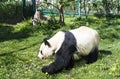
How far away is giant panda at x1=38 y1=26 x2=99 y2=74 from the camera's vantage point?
9797 millimetres

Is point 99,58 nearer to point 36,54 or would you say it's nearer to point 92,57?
point 92,57

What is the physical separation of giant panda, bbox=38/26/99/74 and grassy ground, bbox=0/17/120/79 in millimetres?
234

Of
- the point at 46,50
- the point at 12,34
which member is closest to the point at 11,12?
the point at 12,34

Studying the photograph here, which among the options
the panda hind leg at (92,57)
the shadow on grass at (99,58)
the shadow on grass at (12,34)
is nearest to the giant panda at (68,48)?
the panda hind leg at (92,57)

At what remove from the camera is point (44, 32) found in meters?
17.5

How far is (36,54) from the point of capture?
12.6 meters

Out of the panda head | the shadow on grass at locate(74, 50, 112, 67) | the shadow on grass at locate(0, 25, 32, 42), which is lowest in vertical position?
the shadow on grass at locate(0, 25, 32, 42)

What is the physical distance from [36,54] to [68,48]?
2924 mm

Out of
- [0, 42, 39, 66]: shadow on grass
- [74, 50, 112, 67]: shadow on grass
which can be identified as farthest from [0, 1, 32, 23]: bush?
[74, 50, 112, 67]: shadow on grass

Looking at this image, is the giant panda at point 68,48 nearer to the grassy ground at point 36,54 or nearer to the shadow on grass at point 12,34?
the grassy ground at point 36,54

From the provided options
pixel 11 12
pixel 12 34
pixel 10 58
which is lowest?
pixel 12 34

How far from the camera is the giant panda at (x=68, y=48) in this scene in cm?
980

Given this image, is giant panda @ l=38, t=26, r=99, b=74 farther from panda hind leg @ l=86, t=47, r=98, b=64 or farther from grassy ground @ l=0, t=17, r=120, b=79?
grassy ground @ l=0, t=17, r=120, b=79

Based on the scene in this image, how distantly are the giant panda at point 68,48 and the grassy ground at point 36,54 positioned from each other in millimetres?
234
